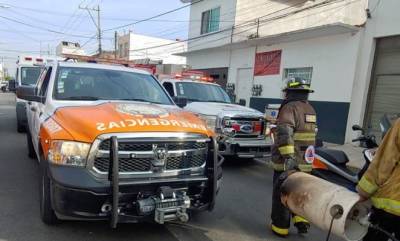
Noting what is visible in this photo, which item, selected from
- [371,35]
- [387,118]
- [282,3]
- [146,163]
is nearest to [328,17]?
[282,3]

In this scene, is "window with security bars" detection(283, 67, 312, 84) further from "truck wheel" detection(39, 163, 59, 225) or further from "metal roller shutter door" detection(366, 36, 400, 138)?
"truck wheel" detection(39, 163, 59, 225)

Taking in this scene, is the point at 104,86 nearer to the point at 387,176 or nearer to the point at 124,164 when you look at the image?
the point at 124,164

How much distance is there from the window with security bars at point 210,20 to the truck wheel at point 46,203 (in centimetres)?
1839

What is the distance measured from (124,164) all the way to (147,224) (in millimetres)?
1117

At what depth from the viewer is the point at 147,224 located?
4.41 m

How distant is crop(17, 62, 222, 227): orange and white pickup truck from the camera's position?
3457 mm

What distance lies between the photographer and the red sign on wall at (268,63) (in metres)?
16.3

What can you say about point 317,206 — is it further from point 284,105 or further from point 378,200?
point 284,105

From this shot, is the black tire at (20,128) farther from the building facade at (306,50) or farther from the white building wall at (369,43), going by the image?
the white building wall at (369,43)

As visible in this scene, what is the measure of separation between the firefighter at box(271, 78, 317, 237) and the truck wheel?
2.49 metres

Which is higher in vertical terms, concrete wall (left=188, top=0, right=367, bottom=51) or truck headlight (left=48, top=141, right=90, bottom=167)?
concrete wall (left=188, top=0, right=367, bottom=51)

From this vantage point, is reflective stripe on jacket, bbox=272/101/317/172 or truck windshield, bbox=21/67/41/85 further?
truck windshield, bbox=21/67/41/85

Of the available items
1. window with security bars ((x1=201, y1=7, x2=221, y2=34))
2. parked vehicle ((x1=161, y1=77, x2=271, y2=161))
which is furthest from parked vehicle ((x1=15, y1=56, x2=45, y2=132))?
window with security bars ((x1=201, y1=7, x2=221, y2=34))

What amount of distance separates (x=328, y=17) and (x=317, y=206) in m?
17.6
